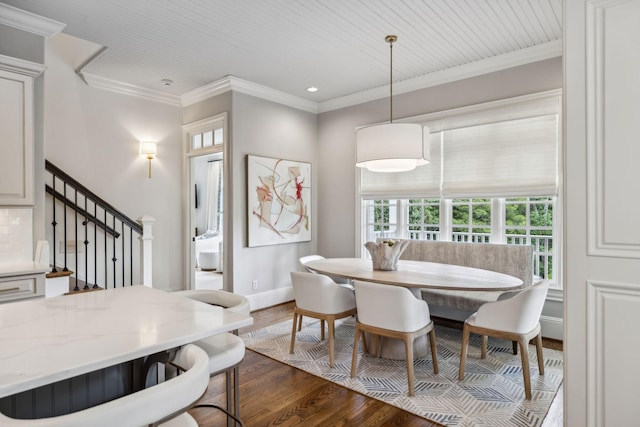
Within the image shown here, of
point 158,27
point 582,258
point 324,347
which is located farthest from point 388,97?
point 582,258

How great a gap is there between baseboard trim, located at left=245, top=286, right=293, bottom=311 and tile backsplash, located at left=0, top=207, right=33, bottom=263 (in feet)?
7.35

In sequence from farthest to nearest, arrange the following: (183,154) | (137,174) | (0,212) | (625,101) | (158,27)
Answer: (183,154) → (137,174) → (158,27) → (0,212) → (625,101)

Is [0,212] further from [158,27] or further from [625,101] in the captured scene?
[625,101]

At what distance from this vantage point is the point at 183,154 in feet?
16.5

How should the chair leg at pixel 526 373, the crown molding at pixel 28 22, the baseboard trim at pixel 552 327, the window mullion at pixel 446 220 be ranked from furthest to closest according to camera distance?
the window mullion at pixel 446 220, the baseboard trim at pixel 552 327, the crown molding at pixel 28 22, the chair leg at pixel 526 373

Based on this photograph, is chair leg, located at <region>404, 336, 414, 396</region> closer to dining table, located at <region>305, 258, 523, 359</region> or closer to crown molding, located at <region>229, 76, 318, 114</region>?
dining table, located at <region>305, 258, 523, 359</region>

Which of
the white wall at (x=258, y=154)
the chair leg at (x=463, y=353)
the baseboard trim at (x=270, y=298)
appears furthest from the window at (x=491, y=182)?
the baseboard trim at (x=270, y=298)

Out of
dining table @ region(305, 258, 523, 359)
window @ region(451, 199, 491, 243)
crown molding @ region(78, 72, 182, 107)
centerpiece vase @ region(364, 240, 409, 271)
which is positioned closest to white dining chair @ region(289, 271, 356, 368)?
dining table @ region(305, 258, 523, 359)

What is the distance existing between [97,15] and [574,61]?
3.24 meters

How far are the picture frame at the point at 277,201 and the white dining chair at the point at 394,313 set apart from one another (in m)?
2.18

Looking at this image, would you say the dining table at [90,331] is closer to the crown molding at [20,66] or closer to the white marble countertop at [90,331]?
the white marble countertop at [90,331]

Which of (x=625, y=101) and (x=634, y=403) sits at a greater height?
(x=625, y=101)

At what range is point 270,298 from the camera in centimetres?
482

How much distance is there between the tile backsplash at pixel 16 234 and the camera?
286cm
